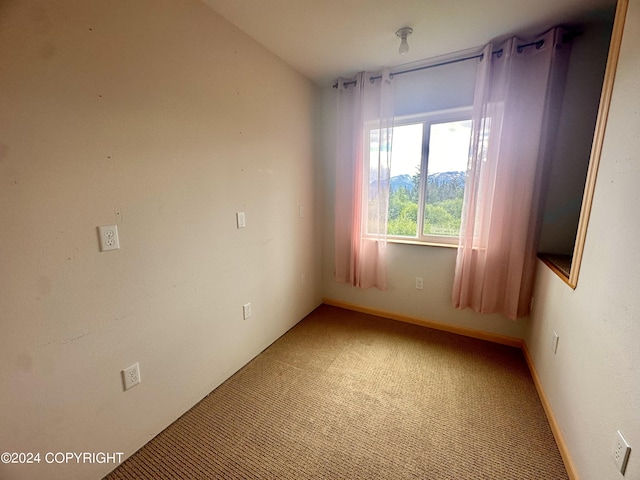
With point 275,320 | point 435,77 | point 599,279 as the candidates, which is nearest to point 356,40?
point 435,77

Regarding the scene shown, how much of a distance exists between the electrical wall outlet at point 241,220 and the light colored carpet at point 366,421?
1.12m

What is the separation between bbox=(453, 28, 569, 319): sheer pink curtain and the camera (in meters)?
1.86

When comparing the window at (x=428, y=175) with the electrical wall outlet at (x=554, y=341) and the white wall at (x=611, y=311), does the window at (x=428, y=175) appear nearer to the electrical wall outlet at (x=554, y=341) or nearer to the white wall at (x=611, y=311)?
the electrical wall outlet at (x=554, y=341)

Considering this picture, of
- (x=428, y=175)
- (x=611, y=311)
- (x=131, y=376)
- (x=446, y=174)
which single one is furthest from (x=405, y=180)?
(x=131, y=376)

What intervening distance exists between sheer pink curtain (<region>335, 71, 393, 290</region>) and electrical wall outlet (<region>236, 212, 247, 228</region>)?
3.65ft

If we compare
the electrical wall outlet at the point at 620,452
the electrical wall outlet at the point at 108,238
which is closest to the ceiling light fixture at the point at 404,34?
the electrical wall outlet at the point at 108,238

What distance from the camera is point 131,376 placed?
1.34m

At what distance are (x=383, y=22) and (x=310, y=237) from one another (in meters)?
1.87

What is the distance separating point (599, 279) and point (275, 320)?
2.14 m

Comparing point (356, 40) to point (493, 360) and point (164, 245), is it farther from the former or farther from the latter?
point (493, 360)

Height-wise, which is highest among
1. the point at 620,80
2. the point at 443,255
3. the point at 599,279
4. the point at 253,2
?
the point at 253,2

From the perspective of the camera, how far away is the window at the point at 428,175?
234 centimetres

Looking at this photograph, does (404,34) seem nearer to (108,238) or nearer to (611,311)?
(611,311)

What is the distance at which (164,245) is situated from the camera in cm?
143
